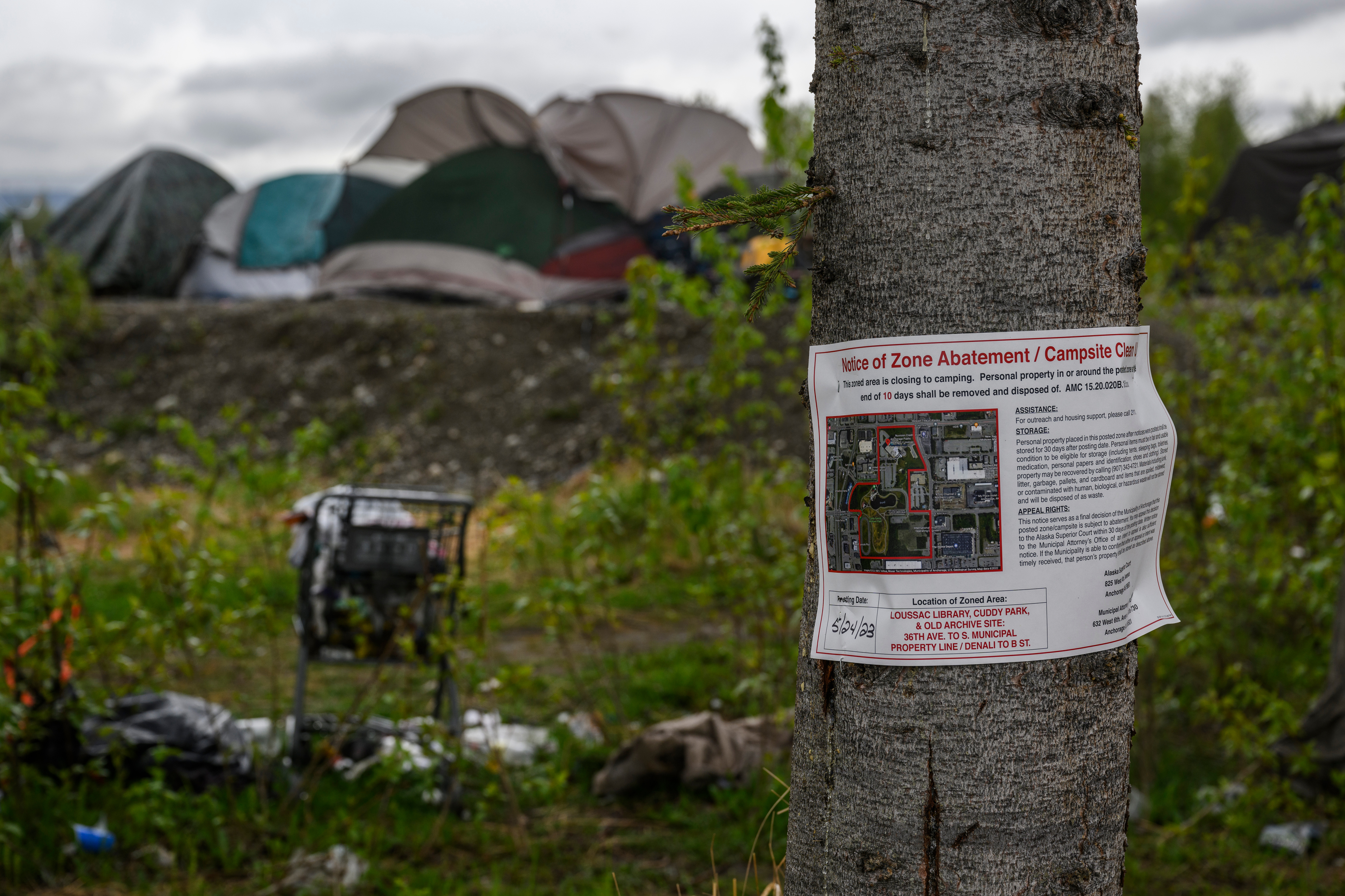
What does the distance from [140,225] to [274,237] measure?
221 centimetres

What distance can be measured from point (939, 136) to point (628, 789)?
8.88 feet

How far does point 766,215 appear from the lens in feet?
4.07

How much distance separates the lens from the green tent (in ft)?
35.1

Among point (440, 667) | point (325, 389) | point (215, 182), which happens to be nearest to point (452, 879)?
point (440, 667)

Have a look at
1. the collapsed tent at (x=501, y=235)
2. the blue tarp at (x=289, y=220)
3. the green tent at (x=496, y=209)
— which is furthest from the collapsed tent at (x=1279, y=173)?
the blue tarp at (x=289, y=220)

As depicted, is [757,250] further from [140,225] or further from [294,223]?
[140,225]

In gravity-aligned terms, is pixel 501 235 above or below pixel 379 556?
above

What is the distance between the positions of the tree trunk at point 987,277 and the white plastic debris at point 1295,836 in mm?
2232

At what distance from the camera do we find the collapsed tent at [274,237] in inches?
463

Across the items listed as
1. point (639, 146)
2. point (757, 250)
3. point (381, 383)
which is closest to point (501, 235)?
point (639, 146)

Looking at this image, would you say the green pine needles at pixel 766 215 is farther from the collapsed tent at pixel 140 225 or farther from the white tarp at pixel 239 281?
the collapsed tent at pixel 140 225

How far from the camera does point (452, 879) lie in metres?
2.76

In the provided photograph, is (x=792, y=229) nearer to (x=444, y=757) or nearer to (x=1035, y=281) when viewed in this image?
(x=1035, y=281)

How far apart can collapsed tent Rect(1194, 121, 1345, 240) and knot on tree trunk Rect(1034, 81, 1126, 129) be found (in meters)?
12.8
